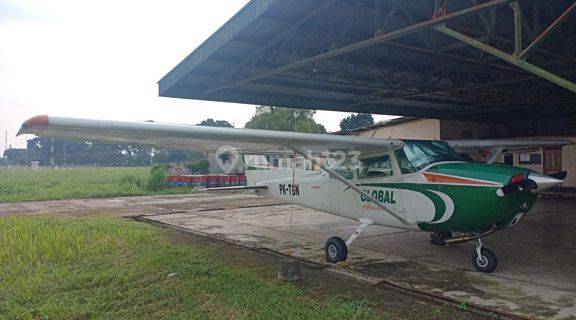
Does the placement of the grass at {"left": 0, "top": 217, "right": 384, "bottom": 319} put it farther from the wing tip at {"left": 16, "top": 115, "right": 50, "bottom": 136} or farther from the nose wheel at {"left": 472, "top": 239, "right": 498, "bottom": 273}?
the nose wheel at {"left": 472, "top": 239, "right": 498, "bottom": 273}

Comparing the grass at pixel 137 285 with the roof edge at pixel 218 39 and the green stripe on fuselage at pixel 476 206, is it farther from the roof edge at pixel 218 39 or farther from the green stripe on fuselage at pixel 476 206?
the roof edge at pixel 218 39

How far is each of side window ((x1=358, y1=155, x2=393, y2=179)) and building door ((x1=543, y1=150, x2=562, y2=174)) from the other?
1509cm

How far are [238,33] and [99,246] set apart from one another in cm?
514

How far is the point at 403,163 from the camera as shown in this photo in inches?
267

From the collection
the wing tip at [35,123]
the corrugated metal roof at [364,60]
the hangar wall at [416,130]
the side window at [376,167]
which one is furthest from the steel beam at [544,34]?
the hangar wall at [416,130]

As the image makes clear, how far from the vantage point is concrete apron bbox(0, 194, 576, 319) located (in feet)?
17.3

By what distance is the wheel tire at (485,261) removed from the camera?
20.3ft

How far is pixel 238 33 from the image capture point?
8.80m

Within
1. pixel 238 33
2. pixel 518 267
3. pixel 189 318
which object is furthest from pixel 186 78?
pixel 518 267

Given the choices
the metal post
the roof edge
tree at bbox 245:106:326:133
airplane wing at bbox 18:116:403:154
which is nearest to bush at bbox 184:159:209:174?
tree at bbox 245:106:326:133

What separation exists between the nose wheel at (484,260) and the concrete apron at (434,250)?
13 cm

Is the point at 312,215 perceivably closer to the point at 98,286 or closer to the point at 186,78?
the point at 186,78

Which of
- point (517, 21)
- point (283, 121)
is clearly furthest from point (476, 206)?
point (283, 121)

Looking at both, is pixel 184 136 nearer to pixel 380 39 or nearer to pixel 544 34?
pixel 380 39
